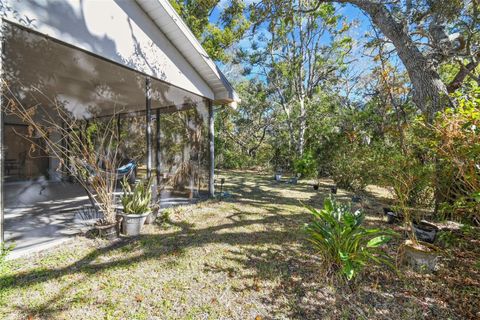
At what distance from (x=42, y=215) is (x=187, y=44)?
436 centimetres

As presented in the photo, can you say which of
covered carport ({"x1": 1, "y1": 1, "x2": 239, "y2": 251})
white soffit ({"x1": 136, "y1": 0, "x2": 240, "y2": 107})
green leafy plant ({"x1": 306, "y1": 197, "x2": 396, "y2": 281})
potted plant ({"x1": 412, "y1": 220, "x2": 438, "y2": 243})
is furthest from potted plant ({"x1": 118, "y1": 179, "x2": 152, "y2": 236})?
potted plant ({"x1": 412, "y1": 220, "x2": 438, "y2": 243})

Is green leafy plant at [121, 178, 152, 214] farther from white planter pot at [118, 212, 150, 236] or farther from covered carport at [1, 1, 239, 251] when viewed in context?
covered carport at [1, 1, 239, 251]

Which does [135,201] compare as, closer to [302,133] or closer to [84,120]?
[84,120]

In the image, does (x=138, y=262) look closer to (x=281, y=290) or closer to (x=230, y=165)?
(x=281, y=290)

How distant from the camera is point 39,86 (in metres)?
4.55

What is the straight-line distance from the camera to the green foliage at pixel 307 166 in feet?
32.2

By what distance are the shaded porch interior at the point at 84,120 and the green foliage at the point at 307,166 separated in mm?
5301

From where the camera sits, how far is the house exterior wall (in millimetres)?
2752

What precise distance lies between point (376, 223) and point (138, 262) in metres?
4.15

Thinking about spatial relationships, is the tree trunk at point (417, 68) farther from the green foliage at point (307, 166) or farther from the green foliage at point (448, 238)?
the green foliage at point (307, 166)

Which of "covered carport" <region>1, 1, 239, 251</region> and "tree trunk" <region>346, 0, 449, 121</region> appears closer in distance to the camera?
"covered carport" <region>1, 1, 239, 251</region>

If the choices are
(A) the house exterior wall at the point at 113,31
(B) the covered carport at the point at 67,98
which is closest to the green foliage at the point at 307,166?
(B) the covered carport at the point at 67,98

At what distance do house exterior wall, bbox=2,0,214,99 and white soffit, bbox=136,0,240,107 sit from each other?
12 centimetres

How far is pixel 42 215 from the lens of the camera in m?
4.06
